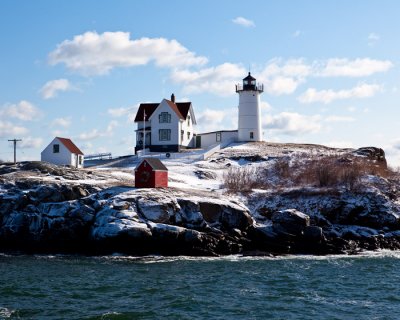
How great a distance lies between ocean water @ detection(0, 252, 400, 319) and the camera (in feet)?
72.2

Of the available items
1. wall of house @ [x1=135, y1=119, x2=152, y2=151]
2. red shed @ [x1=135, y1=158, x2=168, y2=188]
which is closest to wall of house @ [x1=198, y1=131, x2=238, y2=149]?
wall of house @ [x1=135, y1=119, x2=152, y2=151]

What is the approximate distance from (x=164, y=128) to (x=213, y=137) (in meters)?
7.96

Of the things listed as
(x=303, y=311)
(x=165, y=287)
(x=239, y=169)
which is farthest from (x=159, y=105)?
(x=303, y=311)

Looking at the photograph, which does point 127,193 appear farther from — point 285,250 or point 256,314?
point 256,314

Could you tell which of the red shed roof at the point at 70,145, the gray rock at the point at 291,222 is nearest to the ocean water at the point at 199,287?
the gray rock at the point at 291,222

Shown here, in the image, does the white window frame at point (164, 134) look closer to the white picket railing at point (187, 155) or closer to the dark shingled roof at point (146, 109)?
the white picket railing at point (187, 155)

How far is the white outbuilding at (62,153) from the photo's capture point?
203 feet

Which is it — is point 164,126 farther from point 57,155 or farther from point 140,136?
point 57,155

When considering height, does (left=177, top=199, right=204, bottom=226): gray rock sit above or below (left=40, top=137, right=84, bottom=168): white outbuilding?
below

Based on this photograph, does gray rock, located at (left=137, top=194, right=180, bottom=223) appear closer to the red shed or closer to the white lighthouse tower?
the red shed

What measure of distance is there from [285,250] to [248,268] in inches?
279

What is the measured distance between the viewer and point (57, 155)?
62438mm

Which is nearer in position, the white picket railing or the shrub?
the shrub

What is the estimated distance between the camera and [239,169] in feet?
191
